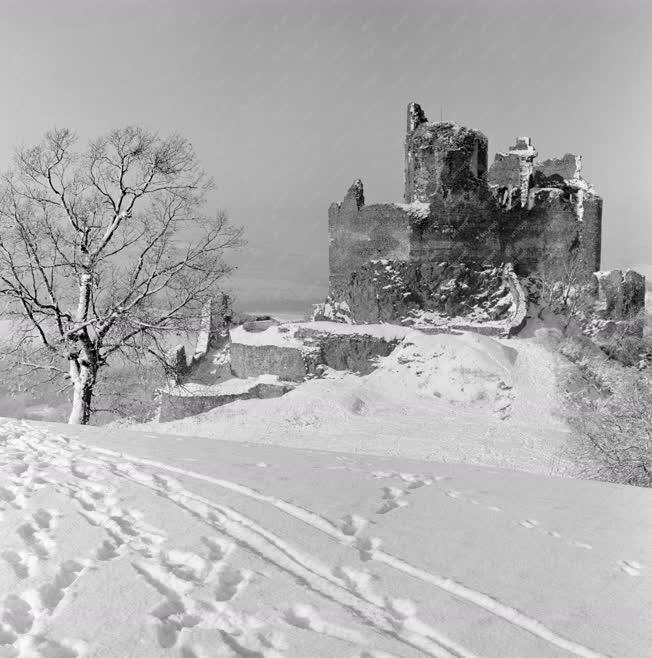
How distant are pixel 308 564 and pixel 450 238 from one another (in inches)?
1177

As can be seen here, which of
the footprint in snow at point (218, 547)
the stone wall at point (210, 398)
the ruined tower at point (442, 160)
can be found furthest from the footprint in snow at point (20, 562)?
the ruined tower at point (442, 160)

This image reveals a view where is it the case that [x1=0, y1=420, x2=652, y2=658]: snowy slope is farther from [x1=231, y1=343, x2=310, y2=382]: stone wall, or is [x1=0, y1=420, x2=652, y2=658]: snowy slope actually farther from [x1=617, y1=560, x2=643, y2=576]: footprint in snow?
[x1=231, y1=343, x2=310, y2=382]: stone wall

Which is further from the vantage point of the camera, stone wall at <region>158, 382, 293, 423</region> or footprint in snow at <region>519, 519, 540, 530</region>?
stone wall at <region>158, 382, 293, 423</region>

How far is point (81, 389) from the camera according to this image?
13.7 m

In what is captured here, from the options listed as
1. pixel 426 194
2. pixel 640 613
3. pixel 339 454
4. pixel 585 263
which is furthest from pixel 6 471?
pixel 585 263

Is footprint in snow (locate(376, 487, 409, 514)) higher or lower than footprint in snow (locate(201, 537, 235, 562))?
lower

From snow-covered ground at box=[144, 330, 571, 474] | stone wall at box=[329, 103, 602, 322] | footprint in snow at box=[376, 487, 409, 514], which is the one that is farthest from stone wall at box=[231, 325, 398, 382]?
footprint in snow at box=[376, 487, 409, 514]

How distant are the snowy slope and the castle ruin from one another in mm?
24653

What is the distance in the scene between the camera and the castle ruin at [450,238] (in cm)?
3131

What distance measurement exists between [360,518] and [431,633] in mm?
1875

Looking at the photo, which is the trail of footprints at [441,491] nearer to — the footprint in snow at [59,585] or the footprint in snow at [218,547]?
the footprint in snow at [218,547]

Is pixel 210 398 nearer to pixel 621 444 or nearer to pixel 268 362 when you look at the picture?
pixel 268 362

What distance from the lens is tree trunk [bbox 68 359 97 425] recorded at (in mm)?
13617

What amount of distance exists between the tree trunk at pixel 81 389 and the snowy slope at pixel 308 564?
6773 millimetres
